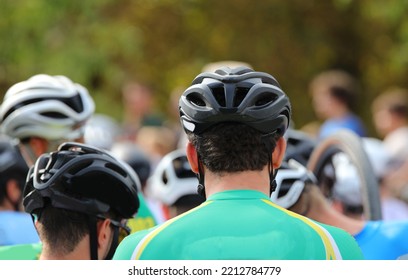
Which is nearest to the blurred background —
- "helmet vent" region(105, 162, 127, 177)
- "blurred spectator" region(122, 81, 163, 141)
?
"blurred spectator" region(122, 81, 163, 141)

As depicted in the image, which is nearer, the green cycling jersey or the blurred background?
the green cycling jersey

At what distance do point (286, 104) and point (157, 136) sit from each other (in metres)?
8.42

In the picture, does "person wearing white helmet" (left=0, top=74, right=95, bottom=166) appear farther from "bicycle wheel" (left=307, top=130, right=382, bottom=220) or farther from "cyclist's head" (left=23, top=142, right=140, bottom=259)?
"bicycle wheel" (left=307, top=130, right=382, bottom=220)

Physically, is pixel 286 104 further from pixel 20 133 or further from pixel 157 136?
pixel 157 136

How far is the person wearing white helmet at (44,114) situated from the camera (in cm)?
594

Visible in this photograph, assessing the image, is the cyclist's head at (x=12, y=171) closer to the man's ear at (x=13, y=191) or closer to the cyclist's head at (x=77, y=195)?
the man's ear at (x=13, y=191)

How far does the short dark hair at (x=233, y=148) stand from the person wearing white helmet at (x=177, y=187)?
2.43m

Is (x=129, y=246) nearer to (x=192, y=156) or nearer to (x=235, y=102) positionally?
(x=192, y=156)

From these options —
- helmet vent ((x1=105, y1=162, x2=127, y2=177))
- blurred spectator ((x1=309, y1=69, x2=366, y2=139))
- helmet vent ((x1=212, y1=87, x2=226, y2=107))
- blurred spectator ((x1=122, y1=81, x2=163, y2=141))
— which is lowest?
blurred spectator ((x1=122, y1=81, x2=163, y2=141))

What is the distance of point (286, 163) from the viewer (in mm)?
5496

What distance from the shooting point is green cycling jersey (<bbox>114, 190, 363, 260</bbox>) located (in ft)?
11.3

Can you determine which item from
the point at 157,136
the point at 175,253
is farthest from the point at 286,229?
the point at 157,136

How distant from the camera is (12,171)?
246 inches

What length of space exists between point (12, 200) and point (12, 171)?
237 mm
